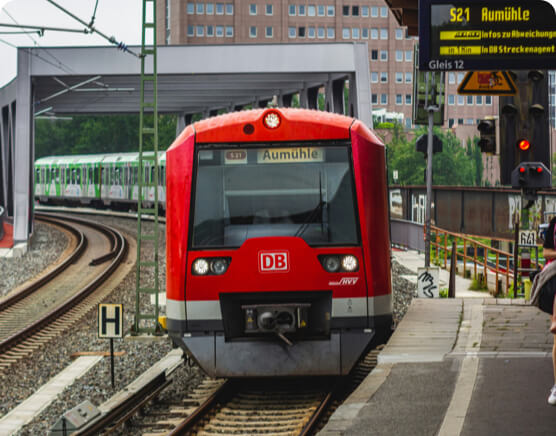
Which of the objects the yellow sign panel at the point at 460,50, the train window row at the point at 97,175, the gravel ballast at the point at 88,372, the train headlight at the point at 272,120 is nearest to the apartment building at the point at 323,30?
the train window row at the point at 97,175

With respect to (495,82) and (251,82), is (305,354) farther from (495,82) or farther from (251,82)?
(251,82)

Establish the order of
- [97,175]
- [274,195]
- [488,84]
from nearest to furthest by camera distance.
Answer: [274,195] → [488,84] → [97,175]

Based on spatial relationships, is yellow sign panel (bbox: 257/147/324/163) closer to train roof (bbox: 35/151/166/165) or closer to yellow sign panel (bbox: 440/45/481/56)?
yellow sign panel (bbox: 440/45/481/56)

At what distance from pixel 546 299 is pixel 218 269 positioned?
3576 millimetres

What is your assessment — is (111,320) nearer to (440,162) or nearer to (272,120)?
(272,120)

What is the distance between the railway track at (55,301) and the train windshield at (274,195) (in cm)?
610

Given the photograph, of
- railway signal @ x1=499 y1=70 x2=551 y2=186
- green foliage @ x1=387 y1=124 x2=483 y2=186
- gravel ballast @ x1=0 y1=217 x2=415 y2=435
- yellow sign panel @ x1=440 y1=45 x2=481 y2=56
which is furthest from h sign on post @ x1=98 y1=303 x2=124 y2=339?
green foliage @ x1=387 y1=124 x2=483 y2=186

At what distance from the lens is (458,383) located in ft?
25.1

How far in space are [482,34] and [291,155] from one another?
2.55 m

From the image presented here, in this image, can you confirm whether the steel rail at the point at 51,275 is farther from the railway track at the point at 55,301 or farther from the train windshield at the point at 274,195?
the train windshield at the point at 274,195

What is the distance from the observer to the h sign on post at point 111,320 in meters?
12.5

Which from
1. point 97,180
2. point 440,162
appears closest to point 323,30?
point 440,162

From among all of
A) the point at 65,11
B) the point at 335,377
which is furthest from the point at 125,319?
the point at 335,377

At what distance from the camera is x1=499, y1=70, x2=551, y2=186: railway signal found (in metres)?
12.5
